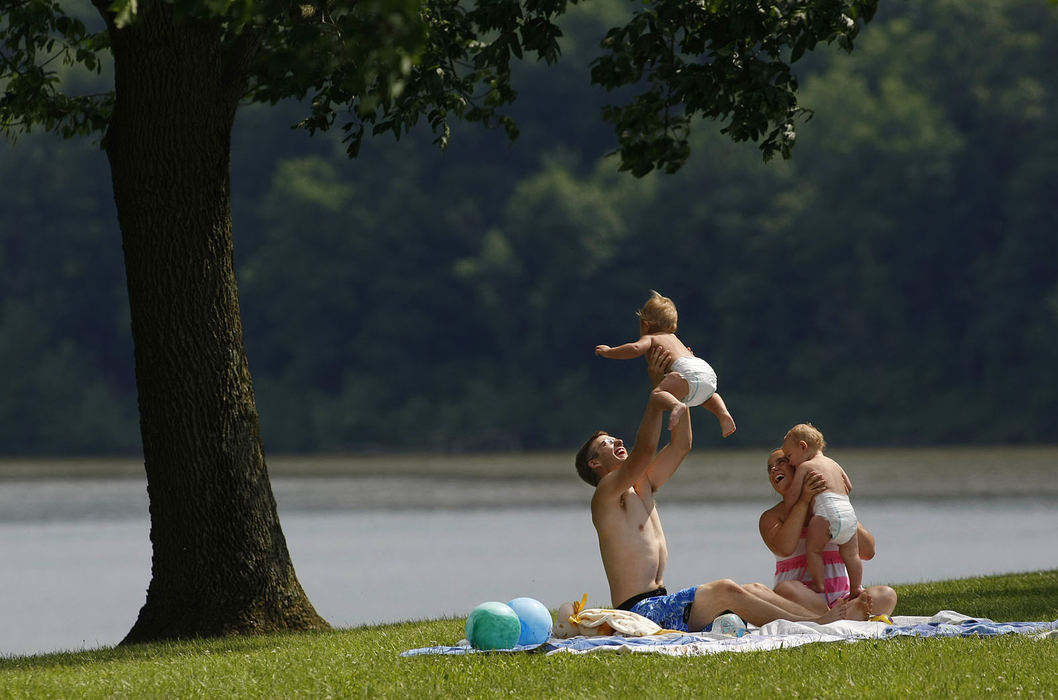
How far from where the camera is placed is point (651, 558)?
936cm

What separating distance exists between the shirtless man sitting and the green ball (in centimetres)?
65

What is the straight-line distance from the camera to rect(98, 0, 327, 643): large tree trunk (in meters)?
11.8

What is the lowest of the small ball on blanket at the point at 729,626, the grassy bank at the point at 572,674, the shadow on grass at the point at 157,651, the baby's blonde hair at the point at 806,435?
the shadow on grass at the point at 157,651

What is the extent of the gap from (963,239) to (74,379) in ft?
124

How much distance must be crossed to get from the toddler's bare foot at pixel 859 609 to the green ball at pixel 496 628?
1.88 m

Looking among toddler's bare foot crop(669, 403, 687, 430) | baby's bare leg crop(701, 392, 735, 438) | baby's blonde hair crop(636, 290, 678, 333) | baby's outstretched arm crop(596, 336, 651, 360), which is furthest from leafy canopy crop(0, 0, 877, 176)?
toddler's bare foot crop(669, 403, 687, 430)

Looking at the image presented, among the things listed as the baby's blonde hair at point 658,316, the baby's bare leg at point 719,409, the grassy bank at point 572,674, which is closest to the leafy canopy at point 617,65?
the baby's blonde hair at point 658,316

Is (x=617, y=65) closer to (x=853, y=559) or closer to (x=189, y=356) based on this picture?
(x=189, y=356)

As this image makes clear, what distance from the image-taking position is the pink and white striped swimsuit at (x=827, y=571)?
947 cm

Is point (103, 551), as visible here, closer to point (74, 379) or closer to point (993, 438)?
point (993, 438)

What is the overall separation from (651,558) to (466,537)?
623 inches

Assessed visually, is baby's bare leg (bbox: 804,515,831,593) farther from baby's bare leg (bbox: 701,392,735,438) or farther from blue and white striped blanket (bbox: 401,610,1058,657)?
baby's bare leg (bbox: 701,392,735,438)

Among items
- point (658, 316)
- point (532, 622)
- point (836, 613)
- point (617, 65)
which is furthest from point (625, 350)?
point (617, 65)

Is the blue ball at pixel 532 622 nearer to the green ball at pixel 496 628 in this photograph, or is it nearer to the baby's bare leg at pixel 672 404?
the green ball at pixel 496 628
